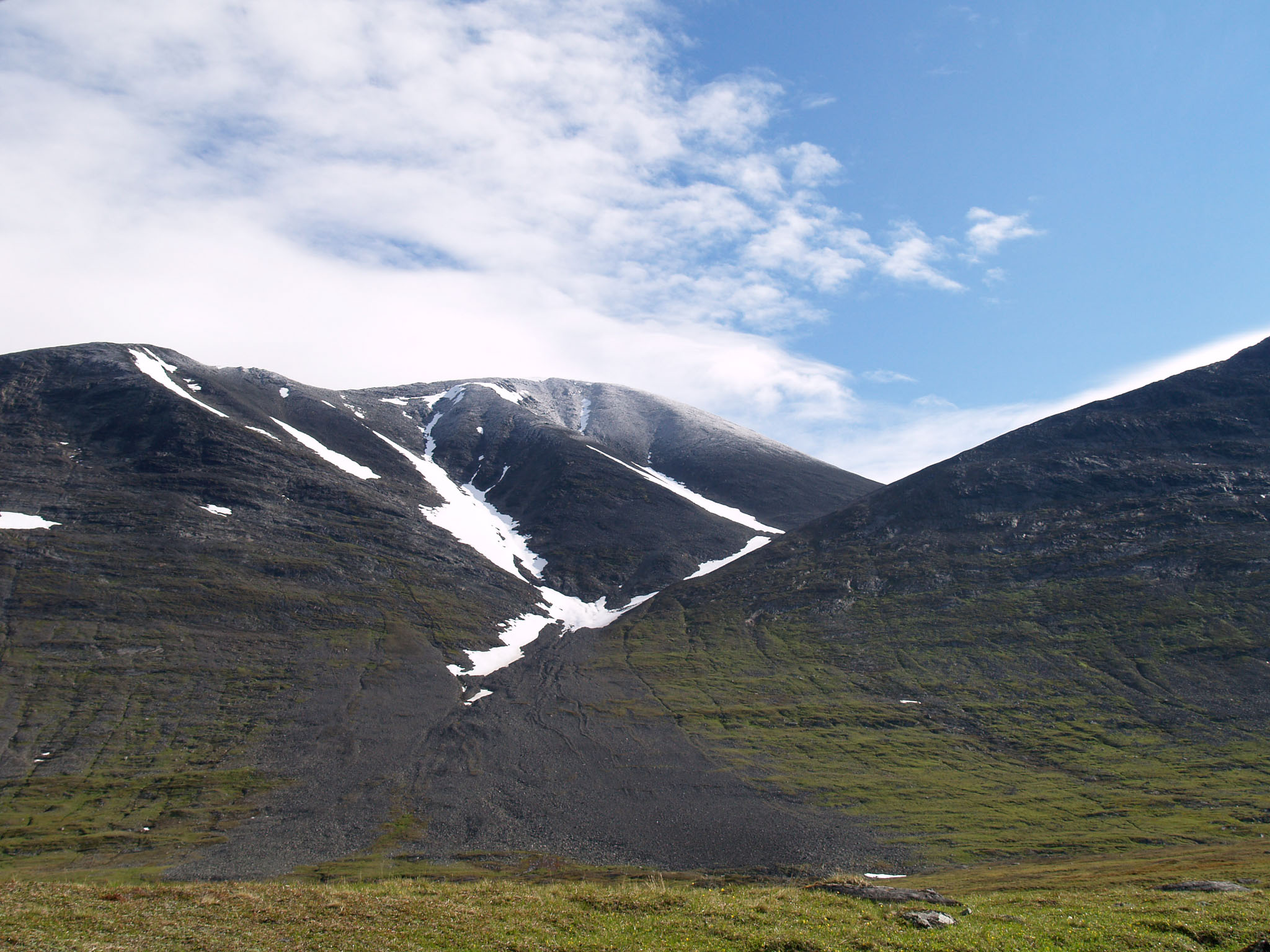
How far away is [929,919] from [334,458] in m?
173

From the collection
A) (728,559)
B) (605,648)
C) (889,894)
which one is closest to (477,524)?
(728,559)

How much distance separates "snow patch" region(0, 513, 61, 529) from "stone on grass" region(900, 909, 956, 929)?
5425 inches

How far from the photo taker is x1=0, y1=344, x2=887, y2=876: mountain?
59844 millimetres

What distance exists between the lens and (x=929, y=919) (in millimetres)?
20922

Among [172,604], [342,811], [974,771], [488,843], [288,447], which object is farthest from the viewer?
[288,447]

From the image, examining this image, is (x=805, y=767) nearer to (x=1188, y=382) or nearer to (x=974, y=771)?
(x=974, y=771)

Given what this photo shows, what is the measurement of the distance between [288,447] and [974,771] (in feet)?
485

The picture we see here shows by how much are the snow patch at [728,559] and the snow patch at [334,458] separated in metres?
79.6

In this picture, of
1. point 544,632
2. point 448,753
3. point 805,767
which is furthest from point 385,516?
point 805,767

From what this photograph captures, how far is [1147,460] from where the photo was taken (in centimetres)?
14488

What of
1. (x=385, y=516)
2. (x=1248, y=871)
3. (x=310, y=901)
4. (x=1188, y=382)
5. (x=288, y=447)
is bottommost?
(x=1248, y=871)

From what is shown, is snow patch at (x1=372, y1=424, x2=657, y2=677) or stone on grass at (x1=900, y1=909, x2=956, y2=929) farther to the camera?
snow patch at (x1=372, y1=424, x2=657, y2=677)

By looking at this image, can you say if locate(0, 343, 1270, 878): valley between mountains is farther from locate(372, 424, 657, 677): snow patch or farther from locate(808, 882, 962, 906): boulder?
locate(808, 882, 962, 906): boulder

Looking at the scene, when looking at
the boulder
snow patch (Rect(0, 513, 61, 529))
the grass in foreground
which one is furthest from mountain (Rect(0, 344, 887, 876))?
the grass in foreground
